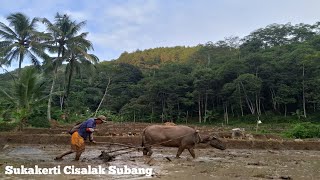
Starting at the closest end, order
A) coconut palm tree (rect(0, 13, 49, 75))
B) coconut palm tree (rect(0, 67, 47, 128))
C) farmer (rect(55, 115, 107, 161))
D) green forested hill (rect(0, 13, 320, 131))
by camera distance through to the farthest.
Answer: farmer (rect(55, 115, 107, 161)), coconut palm tree (rect(0, 67, 47, 128)), coconut palm tree (rect(0, 13, 49, 75)), green forested hill (rect(0, 13, 320, 131))

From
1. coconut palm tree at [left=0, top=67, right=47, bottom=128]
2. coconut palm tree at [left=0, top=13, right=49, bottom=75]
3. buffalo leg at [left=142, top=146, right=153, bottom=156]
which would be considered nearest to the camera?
buffalo leg at [left=142, top=146, right=153, bottom=156]

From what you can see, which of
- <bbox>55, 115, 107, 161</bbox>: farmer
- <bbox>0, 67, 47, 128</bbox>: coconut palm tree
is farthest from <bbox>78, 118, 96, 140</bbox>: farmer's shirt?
<bbox>0, 67, 47, 128</bbox>: coconut palm tree

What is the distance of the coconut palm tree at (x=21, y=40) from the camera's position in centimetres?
4106

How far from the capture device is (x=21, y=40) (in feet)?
140

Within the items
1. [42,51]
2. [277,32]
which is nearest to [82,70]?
[42,51]

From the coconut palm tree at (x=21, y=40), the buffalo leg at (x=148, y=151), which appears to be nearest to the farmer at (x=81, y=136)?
the buffalo leg at (x=148, y=151)

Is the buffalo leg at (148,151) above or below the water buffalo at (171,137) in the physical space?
below

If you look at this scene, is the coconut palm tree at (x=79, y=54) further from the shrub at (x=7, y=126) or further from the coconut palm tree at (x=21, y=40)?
the shrub at (x=7, y=126)

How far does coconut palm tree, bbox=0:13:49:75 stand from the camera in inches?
1617

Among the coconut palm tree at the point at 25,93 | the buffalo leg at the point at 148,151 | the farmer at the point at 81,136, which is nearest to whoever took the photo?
the farmer at the point at 81,136

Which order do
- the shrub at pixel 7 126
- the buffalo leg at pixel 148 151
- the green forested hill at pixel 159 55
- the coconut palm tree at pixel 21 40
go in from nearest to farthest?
the buffalo leg at pixel 148 151 < the shrub at pixel 7 126 < the coconut palm tree at pixel 21 40 < the green forested hill at pixel 159 55

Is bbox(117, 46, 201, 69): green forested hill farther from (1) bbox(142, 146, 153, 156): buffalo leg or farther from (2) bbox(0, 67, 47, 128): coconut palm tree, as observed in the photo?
(1) bbox(142, 146, 153, 156): buffalo leg

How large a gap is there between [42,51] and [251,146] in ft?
94.0

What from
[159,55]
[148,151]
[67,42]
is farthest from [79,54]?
[159,55]
